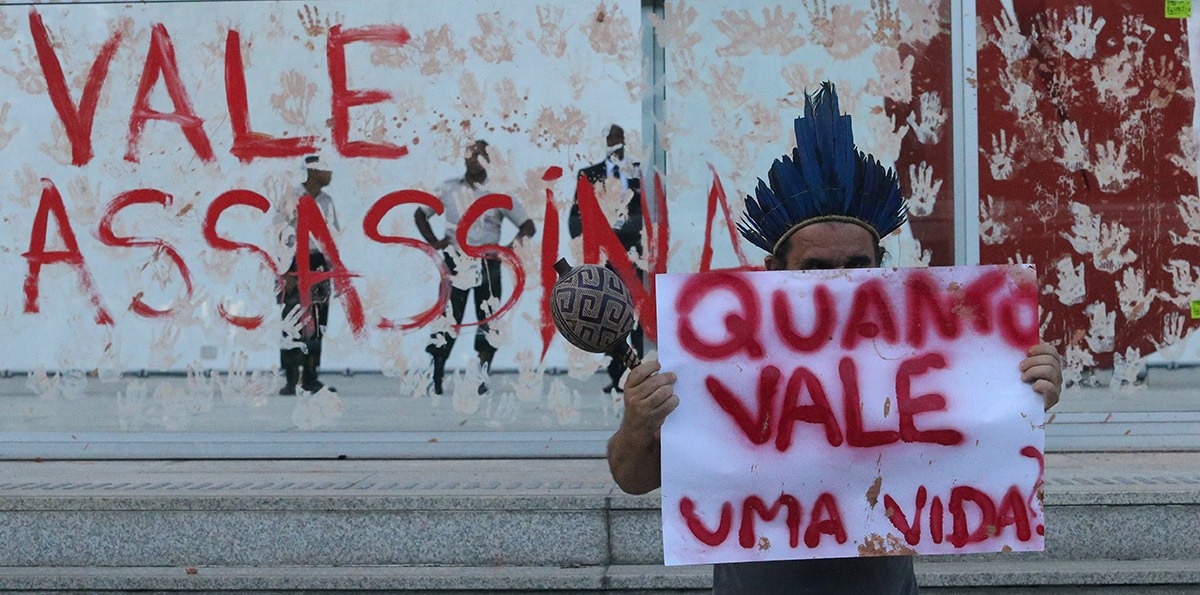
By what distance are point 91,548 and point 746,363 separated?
369 cm

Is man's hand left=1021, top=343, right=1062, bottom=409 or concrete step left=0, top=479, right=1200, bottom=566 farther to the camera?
concrete step left=0, top=479, right=1200, bottom=566

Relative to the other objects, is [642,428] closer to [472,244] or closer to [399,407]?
[472,244]

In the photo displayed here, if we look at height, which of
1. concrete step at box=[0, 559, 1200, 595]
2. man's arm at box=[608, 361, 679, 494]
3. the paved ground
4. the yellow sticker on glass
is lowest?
concrete step at box=[0, 559, 1200, 595]

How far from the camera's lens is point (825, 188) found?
2.19 metres

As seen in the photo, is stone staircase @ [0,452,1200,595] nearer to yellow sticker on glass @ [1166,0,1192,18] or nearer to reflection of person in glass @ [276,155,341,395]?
reflection of person in glass @ [276,155,341,395]

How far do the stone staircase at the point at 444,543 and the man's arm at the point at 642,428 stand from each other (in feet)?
7.97

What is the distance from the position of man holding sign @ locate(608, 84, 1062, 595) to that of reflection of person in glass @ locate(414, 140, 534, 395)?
3845 millimetres

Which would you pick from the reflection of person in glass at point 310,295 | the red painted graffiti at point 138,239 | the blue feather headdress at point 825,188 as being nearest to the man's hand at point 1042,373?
the blue feather headdress at point 825,188

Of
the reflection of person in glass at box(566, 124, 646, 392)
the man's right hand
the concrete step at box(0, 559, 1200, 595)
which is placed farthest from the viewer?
the reflection of person in glass at box(566, 124, 646, 392)

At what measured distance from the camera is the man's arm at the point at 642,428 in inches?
80.4

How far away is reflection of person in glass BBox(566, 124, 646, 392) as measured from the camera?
5.89 meters

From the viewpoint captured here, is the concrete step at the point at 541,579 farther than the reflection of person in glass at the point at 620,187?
No

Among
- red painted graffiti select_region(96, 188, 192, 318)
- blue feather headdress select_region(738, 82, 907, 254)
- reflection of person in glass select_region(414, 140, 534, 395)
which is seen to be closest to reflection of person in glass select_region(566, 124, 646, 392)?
reflection of person in glass select_region(414, 140, 534, 395)

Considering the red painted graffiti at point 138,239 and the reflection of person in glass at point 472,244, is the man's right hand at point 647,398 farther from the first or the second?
the red painted graffiti at point 138,239
